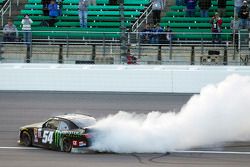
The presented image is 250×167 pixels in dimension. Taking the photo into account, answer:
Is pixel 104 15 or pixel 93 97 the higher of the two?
pixel 104 15

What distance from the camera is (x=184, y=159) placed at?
1488 centimetres

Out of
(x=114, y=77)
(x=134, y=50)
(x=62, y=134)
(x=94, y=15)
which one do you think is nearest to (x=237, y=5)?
(x=134, y=50)

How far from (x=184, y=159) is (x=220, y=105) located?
8.15 feet

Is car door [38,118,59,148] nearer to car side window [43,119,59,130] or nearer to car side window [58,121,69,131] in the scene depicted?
car side window [43,119,59,130]

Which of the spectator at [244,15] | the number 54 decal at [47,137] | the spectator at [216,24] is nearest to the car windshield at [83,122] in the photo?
the number 54 decal at [47,137]

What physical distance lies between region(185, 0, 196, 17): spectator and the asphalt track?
8.86m

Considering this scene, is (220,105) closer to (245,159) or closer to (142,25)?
(245,159)

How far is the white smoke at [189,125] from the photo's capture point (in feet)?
51.1

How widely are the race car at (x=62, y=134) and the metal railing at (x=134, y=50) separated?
11738 millimetres

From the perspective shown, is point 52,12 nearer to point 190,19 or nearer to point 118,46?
point 190,19

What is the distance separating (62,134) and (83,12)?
18.1 metres

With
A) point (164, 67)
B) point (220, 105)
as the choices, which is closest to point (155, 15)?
point (164, 67)

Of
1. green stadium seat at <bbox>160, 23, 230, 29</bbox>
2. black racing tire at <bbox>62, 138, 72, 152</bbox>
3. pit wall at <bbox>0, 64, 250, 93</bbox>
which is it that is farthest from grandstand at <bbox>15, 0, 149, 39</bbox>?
black racing tire at <bbox>62, 138, 72, 152</bbox>

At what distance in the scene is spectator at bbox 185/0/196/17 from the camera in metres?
32.8
